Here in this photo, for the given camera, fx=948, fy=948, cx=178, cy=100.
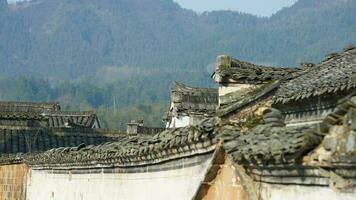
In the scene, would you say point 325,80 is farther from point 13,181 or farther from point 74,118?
point 74,118

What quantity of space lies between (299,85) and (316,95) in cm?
221

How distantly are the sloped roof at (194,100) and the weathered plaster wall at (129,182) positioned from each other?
277 inches

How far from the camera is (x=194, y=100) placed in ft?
93.1

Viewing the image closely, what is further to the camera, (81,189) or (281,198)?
(81,189)

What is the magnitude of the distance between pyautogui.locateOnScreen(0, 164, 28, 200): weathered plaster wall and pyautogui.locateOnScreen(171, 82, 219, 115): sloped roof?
18.5ft

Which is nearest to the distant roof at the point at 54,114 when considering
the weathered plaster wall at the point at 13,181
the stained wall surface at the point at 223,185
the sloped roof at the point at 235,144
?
the weathered plaster wall at the point at 13,181

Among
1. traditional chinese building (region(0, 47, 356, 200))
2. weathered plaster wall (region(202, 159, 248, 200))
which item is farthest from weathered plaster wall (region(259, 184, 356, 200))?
weathered plaster wall (region(202, 159, 248, 200))

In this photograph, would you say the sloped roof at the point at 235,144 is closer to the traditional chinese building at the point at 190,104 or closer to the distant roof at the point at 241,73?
the distant roof at the point at 241,73

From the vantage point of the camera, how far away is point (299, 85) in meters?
15.9

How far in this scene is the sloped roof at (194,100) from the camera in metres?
27.5

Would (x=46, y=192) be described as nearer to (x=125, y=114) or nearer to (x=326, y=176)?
(x=326, y=176)

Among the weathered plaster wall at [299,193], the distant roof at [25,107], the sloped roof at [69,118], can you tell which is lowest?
the weathered plaster wall at [299,193]

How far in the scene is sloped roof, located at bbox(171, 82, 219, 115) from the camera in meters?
Result: 27.5

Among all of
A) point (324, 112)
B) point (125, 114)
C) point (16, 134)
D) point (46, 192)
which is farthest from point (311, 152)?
point (125, 114)
